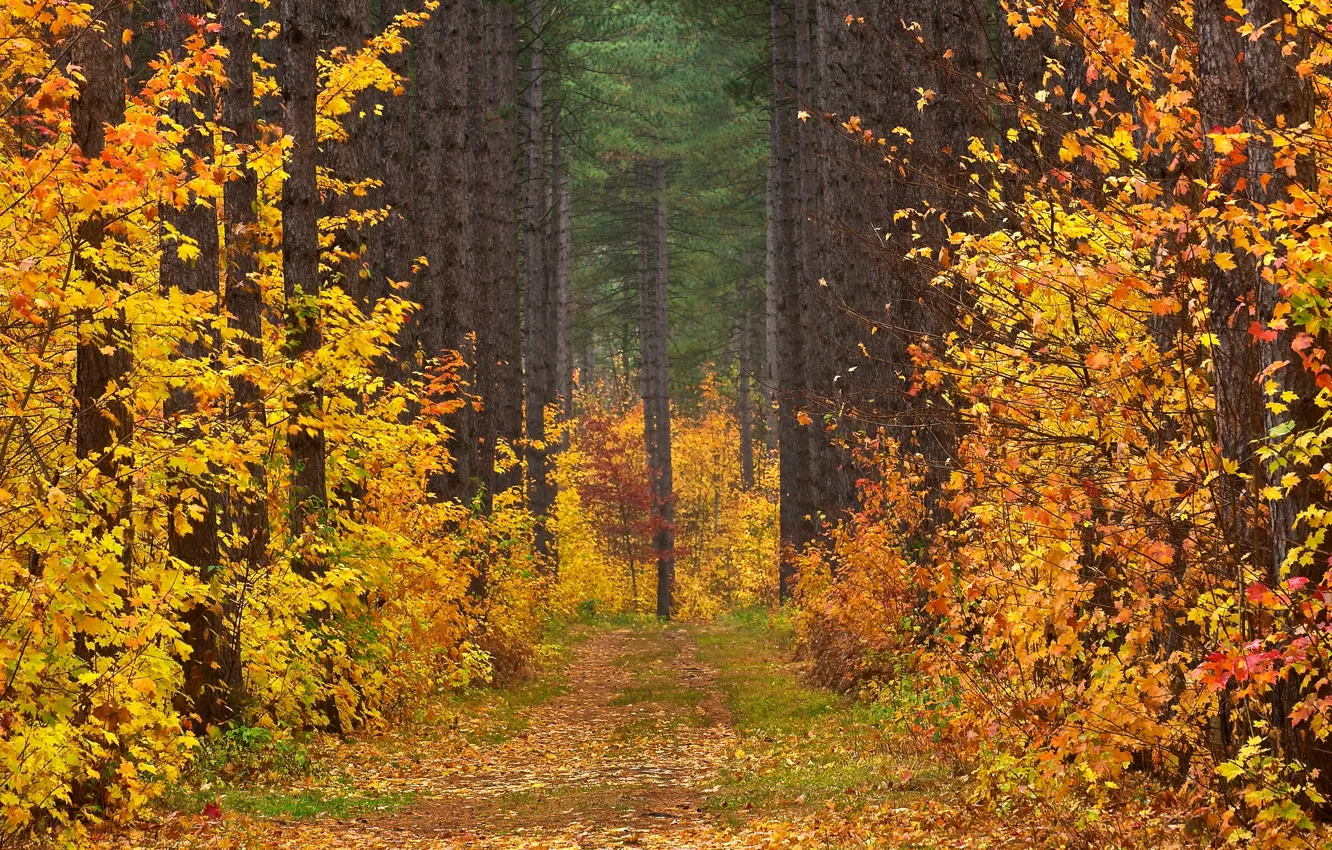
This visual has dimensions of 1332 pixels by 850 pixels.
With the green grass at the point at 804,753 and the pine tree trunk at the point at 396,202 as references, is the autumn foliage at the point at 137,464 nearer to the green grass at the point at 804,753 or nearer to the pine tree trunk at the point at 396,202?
the pine tree trunk at the point at 396,202

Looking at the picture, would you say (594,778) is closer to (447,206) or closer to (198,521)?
(198,521)

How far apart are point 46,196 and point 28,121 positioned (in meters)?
0.77

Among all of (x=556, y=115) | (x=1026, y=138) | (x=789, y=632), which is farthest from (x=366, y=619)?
(x=556, y=115)

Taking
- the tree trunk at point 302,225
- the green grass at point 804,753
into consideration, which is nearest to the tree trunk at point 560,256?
the green grass at point 804,753

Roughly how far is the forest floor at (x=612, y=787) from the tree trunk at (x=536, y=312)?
11588 millimetres

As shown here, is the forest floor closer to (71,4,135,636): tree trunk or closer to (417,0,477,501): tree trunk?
(71,4,135,636): tree trunk

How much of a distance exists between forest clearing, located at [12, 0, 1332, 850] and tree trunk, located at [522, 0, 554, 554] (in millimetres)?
7662

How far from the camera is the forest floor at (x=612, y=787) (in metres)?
7.35

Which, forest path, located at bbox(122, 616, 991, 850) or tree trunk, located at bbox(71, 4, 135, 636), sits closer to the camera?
tree trunk, located at bbox(71, 4, 135, 636)

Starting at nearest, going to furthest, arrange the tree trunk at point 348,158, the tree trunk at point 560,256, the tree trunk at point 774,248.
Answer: the tree trunk at point 348,158 → the tree trunk at point 774,248 → the tree trunk at point 560,256

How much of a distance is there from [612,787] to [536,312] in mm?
19037

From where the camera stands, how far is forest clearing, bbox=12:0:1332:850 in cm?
543

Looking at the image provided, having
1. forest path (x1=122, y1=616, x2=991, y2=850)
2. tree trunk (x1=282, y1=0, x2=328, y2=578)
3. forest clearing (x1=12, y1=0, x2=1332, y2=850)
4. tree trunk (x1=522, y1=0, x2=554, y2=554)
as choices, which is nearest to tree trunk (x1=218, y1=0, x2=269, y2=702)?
forest clearing (x1=12, y1=0, x2=1332, y2=850)

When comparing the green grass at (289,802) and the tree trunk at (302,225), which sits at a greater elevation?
the tree trunk at (302,225)
